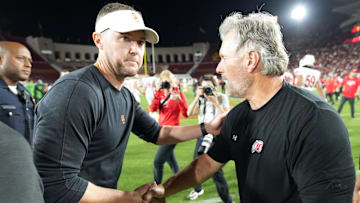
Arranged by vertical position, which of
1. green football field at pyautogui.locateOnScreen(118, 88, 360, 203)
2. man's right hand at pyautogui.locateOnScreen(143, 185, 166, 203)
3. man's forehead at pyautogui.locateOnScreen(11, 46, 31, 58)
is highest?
man's forehead at pyautogui.locateOnScreen(11, 46, 31, 58)

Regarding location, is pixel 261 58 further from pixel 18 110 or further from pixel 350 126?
pixel 350 126

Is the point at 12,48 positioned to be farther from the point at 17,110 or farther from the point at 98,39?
the point at 98,39

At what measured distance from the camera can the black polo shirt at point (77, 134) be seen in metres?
1.31

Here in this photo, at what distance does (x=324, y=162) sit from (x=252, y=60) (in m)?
0.72

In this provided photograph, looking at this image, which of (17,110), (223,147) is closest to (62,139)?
(223,147)

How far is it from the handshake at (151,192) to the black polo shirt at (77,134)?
29 centimetres

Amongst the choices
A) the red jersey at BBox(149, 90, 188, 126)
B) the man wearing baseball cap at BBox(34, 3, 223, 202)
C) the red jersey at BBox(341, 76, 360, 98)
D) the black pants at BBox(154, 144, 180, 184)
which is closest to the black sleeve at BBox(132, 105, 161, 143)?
the man wearing baseball cap at BBox(34, 3, 223, 202)

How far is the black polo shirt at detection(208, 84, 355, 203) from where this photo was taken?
1.20 m

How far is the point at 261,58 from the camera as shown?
1.55m

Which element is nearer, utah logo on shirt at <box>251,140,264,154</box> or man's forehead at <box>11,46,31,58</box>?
utah logo on shirt at <box>251,140,264,154</box>

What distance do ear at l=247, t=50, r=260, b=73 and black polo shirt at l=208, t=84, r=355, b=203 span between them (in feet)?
0.75

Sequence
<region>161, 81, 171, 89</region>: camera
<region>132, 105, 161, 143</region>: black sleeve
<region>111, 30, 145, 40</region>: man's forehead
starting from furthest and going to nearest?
<region>161, 81, 171, 89</region>: camera → <region>132, 105, 161, 143</region>: black sleeve → <region>111, 30, 145, 40</region>: man's forehead

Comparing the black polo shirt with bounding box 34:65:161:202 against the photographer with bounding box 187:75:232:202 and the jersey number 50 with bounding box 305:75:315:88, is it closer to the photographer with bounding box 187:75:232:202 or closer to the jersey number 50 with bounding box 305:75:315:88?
the photographer with bounding box 187:75:232:202

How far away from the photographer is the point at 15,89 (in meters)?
3.54
